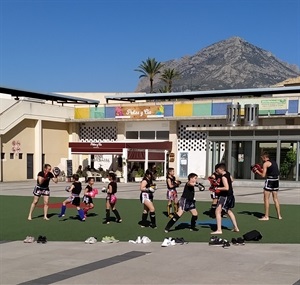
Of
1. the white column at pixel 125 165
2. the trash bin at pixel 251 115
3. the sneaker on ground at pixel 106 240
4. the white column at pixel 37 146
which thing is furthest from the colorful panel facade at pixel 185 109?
the sneaker on ground at pixel 106 240

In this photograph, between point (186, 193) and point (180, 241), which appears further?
point (186, 193)

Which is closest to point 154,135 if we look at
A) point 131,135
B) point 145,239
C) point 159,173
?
point 131,135

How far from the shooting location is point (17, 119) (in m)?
36.2

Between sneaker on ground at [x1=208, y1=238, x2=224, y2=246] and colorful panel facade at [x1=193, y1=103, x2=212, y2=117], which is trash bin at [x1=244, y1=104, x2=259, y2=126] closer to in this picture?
colorful panel facade at [x1=193, y1=103, x2=212, y2=117]

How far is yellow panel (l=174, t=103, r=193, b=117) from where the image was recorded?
36781mm

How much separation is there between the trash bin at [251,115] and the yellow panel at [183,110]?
6.17 meters

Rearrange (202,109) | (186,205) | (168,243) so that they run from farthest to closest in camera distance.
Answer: (202,109), (186,205), (168,243)

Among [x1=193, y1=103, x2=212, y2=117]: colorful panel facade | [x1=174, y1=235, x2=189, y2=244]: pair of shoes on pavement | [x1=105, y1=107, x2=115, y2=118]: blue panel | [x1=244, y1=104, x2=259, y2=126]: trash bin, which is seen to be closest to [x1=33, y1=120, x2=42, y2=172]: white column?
[x1=105, y1=107, x2=115, y2=118]: blue panel

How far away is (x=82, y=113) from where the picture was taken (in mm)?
40906

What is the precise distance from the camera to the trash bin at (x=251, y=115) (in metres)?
30.9

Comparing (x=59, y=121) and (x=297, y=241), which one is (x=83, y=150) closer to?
(x=59, y=121)

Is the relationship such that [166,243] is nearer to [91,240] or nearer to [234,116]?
[91,240]

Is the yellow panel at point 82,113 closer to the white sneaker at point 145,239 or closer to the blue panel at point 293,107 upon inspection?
the blue panel at point 293,107

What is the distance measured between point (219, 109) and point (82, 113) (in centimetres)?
1187
